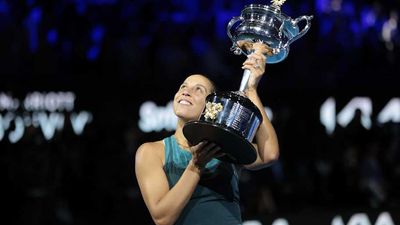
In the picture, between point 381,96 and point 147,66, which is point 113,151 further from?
point 381,96

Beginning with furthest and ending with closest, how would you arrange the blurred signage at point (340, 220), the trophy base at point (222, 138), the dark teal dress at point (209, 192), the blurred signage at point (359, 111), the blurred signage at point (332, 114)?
the blurred signage at point (359, 111) → the blurred signage at point (332, 114) → the blurred signage at point (340, 220) → the dark teal dress at point (209, 192) → the trophy base at point (222, 138)

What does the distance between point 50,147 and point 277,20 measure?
181 inches

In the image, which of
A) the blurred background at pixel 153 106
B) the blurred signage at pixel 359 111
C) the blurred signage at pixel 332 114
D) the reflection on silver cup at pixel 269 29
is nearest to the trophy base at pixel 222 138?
the reflection on silver cup at pixel 269 29

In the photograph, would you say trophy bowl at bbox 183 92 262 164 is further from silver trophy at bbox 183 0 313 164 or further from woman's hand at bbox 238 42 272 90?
woman's hand at bbox 238 42 272 90

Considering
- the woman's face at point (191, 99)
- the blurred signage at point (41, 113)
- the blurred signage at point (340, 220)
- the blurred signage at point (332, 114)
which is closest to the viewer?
the woman's face at point (191, 99)

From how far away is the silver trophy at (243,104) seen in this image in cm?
305

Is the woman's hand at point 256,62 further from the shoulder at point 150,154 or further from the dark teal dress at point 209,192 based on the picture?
the shoulder at point 150,154

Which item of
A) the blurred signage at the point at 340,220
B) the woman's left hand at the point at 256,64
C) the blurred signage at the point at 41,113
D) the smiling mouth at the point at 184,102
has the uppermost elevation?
the woman's left hand at the point at 256,64

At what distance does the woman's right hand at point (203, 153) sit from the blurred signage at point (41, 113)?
199 inches

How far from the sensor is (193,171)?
3080 millimetres

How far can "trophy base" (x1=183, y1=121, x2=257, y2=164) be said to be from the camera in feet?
9.95

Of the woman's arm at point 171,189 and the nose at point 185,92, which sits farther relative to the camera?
the nose at point 185,92

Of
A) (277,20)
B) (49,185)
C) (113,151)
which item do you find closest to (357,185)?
(113,151)

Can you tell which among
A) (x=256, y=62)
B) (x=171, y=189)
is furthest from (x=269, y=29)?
(x=171, y=189)
